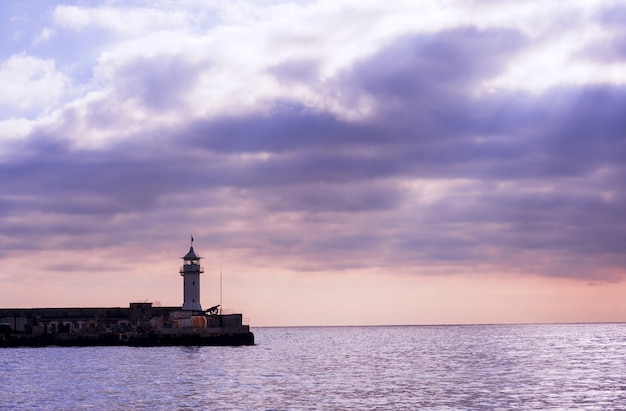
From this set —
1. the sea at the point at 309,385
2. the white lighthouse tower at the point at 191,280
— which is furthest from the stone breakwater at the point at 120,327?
the sea at the point at 309,385

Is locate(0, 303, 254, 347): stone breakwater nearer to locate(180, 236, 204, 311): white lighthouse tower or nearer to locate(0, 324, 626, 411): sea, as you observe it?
locate(180, 236, 204, 311): white lighthouse tower

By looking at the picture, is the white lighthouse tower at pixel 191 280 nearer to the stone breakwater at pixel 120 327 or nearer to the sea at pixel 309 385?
the stone breakwater at pixel 120 327

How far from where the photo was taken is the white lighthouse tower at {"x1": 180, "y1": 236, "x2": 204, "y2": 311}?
13575 cm

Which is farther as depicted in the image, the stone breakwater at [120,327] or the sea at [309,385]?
the stone breakwater at [120,327]

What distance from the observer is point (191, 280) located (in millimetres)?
136625

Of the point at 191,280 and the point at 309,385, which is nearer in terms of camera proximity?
the point at 309,385

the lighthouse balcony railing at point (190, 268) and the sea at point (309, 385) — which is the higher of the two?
the lighthouse balcony railing at point (190, 268)

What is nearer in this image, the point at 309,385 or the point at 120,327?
the point at 309,385

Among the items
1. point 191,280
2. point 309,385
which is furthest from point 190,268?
point 309,385

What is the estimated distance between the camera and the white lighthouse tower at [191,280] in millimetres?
135750

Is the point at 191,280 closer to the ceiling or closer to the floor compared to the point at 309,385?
closer to the ceiling

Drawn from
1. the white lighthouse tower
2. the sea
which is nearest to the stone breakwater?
the white lighthouse tower

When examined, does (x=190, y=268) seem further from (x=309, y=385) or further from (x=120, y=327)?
(x=309, y=385)

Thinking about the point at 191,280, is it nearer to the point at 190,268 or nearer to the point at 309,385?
the point at 190,268
